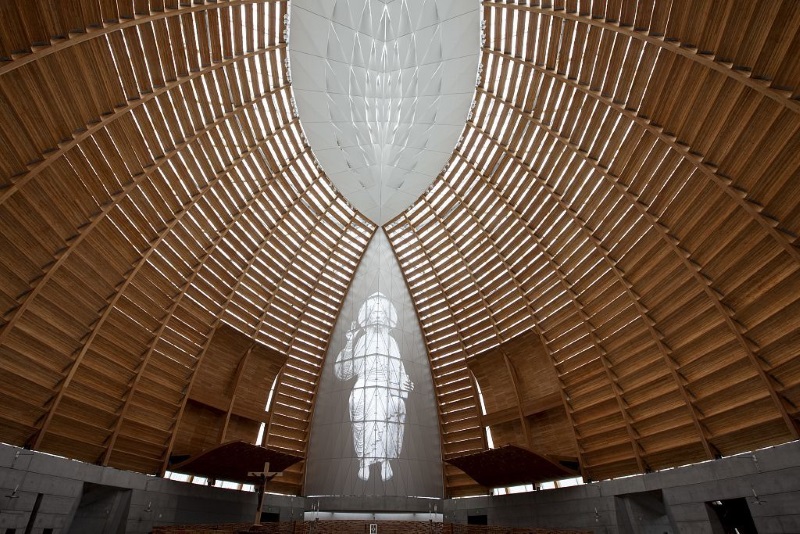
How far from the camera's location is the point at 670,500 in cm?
2161

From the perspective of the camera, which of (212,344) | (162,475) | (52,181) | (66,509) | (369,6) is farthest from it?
(212,344)

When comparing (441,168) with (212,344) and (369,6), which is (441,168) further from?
(212,344)

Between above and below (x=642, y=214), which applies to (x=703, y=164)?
below

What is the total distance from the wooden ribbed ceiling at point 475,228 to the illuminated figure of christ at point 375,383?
4119 mm

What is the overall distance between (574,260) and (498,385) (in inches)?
398

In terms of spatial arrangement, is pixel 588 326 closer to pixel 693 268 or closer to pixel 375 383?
pixel 693 268

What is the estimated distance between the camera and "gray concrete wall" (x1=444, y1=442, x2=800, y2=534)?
17.5m

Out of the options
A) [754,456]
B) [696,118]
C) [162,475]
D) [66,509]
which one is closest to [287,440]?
[162,475]

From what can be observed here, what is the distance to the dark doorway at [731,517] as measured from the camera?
19862mm

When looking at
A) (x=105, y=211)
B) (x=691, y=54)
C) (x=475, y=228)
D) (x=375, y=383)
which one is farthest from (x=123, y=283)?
(x=691, y=54)

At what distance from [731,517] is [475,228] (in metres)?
19.2

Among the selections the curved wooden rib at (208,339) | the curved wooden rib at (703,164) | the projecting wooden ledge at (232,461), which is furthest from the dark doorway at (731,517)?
the curved wooden rib at (208,339)

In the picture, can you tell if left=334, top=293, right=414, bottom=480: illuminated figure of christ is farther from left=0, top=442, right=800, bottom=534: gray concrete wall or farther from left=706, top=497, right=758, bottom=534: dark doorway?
left=706, top=497, right=758, bottom=534: dark doorway

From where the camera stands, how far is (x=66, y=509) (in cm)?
2014
